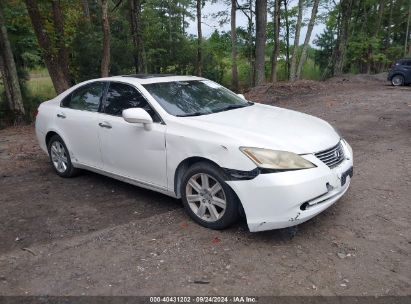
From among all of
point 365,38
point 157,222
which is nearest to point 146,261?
point 157,222

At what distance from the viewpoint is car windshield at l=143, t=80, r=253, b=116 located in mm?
4695

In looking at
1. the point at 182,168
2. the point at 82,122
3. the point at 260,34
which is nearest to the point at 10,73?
the point at 260,34

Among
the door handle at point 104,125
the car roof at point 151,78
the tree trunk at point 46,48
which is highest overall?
the tree trunk at point 46,48

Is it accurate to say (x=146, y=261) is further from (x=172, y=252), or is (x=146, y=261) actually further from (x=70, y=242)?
(x=70, y=242)

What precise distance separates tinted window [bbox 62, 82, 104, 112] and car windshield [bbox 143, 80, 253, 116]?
2.98ft

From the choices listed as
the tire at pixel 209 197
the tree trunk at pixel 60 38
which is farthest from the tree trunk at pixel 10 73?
the tire at pixel 209 197

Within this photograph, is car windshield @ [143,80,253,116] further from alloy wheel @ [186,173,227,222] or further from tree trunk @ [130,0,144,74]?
tree trunk @ [130,0,144,74]

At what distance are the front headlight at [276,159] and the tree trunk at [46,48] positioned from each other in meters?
9.48

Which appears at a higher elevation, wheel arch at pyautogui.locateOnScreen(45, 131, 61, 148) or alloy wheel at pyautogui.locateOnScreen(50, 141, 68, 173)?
wheel arch at pyautogui.locateOnScreen(45, 131, 61, 148)

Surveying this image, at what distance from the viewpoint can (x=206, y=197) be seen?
162 inches

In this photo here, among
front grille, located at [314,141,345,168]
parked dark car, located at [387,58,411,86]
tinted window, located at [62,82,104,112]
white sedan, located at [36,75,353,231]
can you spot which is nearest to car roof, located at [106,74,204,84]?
white sedan, located at [36,75,353,231]

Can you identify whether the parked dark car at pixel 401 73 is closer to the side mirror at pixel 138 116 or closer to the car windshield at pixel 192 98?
the car windshield at pixel 192 98

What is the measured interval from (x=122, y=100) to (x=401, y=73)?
17580 millimetres

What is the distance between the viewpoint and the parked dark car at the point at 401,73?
18688 millimetres
